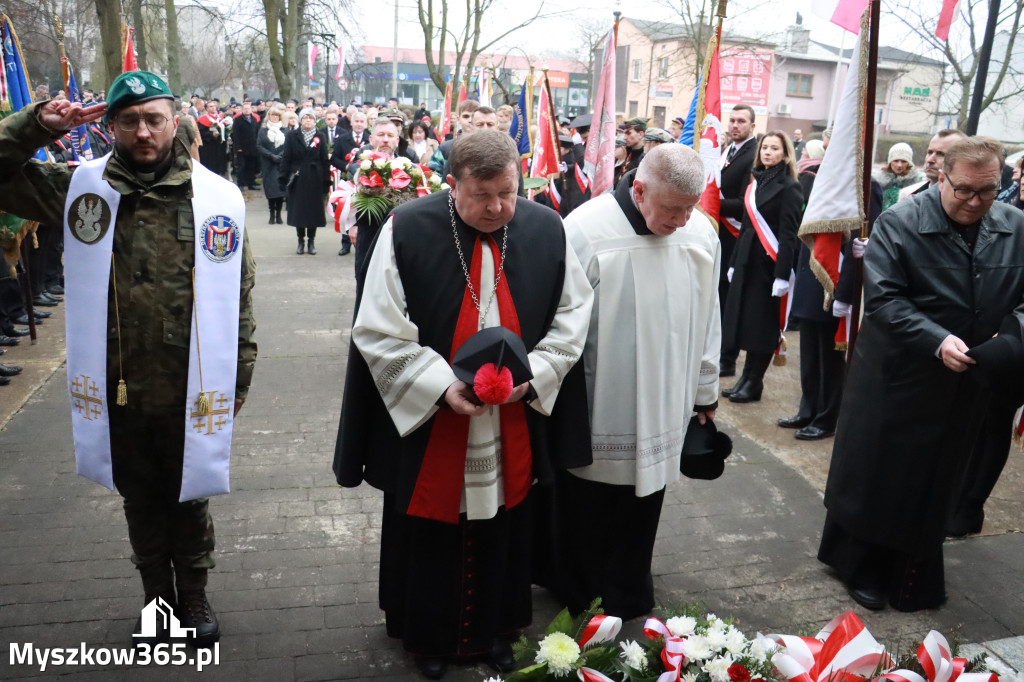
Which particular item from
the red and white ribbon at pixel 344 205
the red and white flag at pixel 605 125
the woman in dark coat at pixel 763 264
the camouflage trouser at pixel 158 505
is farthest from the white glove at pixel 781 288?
the camouflage trouser at pixel 158 505

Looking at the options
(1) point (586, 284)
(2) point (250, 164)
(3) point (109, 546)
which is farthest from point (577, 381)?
(2) point (250, 164)

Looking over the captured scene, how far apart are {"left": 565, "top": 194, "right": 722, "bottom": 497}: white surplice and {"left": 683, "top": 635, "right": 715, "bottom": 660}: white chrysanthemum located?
1.23 metres

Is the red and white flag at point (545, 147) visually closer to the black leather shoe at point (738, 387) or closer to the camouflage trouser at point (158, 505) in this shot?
the black leather shoe at point (738, 387)

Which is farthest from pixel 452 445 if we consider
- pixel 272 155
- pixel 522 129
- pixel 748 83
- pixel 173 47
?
pixel 748 83

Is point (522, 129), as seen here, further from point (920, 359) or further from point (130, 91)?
point (130, 91)

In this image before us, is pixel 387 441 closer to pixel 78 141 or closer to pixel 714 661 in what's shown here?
pixel 714 661

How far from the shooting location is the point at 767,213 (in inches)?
266

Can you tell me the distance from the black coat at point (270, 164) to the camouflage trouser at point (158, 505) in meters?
11.7

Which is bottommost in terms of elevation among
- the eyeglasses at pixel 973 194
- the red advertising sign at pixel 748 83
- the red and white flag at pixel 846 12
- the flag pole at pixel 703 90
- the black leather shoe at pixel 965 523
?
the black leather shoe at pixel 965 523

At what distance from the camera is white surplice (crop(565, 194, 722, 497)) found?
3453 millimetres

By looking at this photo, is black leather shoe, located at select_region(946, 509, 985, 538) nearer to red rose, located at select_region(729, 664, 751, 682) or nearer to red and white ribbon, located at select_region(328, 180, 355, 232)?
red rose, located at select_region(729, 664, 751, 682)

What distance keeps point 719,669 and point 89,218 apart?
8.13ft

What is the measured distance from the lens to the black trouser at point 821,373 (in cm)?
623

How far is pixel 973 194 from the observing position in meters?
3.65
